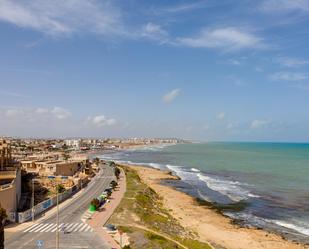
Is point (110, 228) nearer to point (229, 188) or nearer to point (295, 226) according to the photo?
point (295, 226)

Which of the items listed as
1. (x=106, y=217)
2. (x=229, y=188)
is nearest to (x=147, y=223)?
(x=106, y=217)

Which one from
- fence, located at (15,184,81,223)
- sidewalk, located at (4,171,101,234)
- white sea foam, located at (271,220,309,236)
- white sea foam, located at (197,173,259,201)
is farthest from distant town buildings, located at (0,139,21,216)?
white sea foam, located at (197,173,259,201)

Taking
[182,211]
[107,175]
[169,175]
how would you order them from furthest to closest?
[169,175], [107,175], [182,211]

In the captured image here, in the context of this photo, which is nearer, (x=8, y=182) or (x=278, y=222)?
(x=278, y=222)

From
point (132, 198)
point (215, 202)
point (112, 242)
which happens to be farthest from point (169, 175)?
point (112, 242)

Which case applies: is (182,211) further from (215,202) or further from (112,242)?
(112,242)

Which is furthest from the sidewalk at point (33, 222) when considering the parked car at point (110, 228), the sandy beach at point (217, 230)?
the sandy beach at point (217, 230)

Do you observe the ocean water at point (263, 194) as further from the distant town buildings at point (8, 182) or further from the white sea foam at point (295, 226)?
the distant town buildings at point (8, 182)
